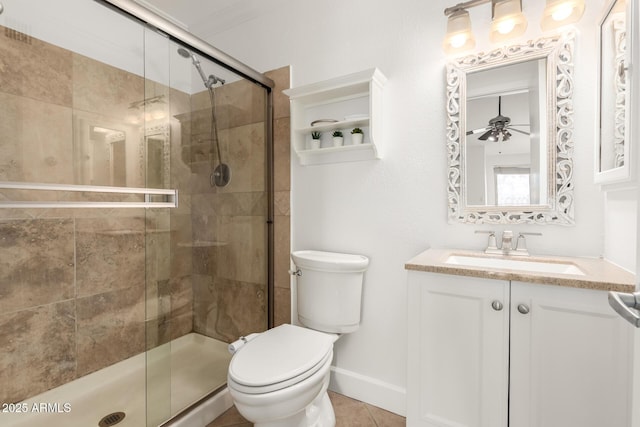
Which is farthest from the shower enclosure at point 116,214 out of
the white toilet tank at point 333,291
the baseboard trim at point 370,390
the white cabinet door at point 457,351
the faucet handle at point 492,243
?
the faucet handle at point 492,243

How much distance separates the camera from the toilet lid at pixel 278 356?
1.13m

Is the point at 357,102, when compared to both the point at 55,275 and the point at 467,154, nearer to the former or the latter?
the point at 467,154

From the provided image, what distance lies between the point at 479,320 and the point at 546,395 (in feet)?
0.93

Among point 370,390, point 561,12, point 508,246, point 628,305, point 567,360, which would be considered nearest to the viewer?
point 628,305

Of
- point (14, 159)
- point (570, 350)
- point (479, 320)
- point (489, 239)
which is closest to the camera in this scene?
point (570, 350)

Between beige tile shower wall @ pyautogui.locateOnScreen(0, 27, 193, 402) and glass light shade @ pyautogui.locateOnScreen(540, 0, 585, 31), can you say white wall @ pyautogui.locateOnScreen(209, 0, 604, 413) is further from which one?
beige tile shower wall @ pyautogui.locateOnScreen(0, 27, 193, 402)

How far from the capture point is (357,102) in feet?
5.76

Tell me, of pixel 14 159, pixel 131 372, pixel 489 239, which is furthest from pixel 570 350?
pixel 14 159

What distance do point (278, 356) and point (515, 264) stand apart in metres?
1.08

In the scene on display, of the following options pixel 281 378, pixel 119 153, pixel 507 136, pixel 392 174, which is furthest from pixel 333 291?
pixel 119 153

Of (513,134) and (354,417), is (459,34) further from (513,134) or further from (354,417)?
(354,417)

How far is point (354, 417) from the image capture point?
1583 millimetres

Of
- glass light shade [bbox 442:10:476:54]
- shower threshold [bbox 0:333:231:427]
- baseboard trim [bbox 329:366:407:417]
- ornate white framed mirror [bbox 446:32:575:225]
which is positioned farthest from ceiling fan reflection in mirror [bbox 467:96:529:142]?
shower threshold [bbox 0:333:231:427]

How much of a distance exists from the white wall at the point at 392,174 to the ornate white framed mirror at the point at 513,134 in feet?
0.16
